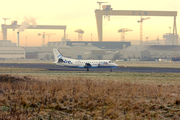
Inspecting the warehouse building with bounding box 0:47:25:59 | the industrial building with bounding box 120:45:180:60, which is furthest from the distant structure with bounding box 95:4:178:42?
the warehouse building with bounding box 0:47:25:59

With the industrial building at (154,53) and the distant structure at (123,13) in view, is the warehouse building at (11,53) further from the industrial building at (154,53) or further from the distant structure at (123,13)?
the industrial building at (154,53)

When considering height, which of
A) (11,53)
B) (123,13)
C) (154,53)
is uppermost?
(123,13)

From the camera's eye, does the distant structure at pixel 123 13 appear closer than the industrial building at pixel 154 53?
No

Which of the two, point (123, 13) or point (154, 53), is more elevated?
point (123, 13)

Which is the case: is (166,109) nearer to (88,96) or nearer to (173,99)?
(173,99)

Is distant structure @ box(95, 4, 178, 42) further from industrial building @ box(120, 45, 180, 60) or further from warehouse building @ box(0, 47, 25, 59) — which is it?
warehouse building @ box(0, 47, 25, 59)

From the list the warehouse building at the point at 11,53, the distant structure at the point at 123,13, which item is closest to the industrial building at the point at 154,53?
the distant structure at the point at 123,13

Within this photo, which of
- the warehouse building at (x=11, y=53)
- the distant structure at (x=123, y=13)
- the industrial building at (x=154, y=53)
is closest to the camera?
the industrial building at (x=154, y=53)

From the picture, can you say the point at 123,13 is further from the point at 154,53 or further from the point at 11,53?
the point at 11,53

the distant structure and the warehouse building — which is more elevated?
the distant structure

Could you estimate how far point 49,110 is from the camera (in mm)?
14258

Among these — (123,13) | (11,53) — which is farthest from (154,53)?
(11,53)

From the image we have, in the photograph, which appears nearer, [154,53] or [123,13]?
[154,53]

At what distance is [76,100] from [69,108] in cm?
185
